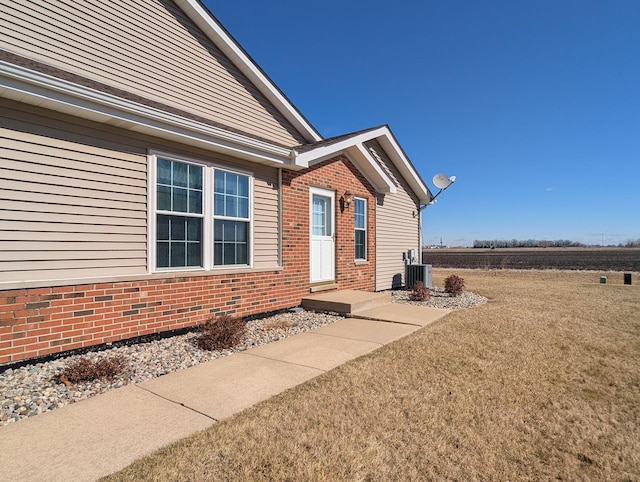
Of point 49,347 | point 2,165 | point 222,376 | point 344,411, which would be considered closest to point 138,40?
point 2,165

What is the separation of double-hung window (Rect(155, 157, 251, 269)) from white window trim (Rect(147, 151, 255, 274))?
0.06 feet

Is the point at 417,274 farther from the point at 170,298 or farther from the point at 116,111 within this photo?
the point at 116,111

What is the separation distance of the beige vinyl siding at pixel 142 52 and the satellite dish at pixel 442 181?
24.9 feet

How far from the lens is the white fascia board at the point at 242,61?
277 inches

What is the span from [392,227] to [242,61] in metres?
7.16

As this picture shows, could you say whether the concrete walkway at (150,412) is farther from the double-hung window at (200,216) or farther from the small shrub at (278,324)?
the double-hung window at (200,216)

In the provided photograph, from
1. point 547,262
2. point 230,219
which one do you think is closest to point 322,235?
point 230,219

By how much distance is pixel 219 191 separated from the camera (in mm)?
6562

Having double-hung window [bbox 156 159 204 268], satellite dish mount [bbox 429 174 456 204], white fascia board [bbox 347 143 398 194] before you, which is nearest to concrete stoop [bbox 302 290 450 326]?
double-hung window [bbox 156 159 204 268]

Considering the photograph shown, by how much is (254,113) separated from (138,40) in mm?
2620

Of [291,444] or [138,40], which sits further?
[138,40]

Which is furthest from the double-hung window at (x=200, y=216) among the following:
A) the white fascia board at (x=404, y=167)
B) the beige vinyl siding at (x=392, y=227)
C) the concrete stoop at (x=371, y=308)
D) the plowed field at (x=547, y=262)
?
the plowed field at (x=547, y=262)

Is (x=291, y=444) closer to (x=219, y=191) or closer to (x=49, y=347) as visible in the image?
(x=49, y=347)

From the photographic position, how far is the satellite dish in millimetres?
13617
